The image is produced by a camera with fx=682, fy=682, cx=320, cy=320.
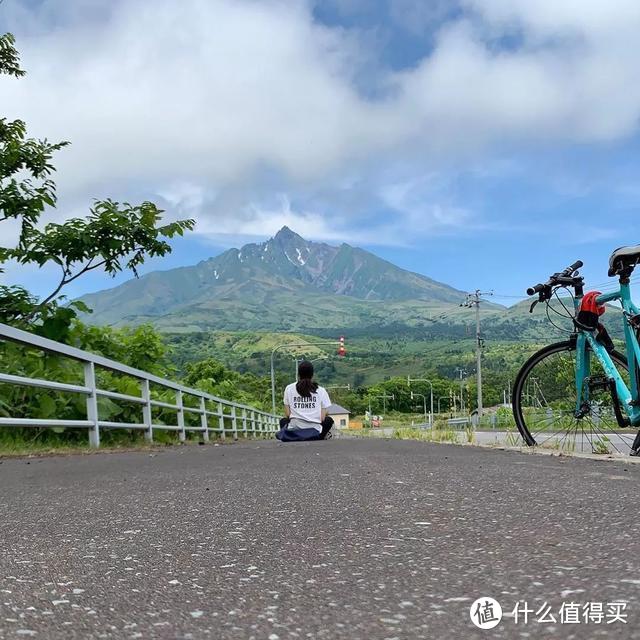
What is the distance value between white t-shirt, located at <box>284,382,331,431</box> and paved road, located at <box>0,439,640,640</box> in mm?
6556

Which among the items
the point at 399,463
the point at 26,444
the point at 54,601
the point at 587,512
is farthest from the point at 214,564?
the point at 26,444

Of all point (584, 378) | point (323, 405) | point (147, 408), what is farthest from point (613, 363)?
point (323, 405)

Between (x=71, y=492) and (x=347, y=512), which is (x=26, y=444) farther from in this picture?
(x=347, y=512)

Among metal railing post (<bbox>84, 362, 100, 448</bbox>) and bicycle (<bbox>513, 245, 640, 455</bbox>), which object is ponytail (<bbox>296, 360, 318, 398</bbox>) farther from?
bicycle (<bbox>513, 245, 640, 455</bbox>)

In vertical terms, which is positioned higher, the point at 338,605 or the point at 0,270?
the point at 0,270

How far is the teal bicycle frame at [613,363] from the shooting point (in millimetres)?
4590

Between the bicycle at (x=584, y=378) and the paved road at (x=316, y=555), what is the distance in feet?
4.27

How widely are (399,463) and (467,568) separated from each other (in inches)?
109

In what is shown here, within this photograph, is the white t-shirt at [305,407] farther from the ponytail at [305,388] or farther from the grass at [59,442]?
the grass at [59,442]

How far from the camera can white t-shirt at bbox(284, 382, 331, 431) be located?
10.2 meters

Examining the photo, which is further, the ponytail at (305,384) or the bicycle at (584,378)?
the ponytail at (305,384)

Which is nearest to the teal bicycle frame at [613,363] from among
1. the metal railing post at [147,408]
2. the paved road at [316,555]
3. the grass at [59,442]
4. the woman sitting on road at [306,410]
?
the paved road at [316,555]

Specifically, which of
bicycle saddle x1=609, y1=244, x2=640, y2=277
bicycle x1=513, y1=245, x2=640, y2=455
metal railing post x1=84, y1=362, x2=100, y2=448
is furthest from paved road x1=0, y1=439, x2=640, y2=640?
metal railing post x1=84, y1=362, x2=100, y2=448

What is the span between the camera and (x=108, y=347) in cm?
1066
